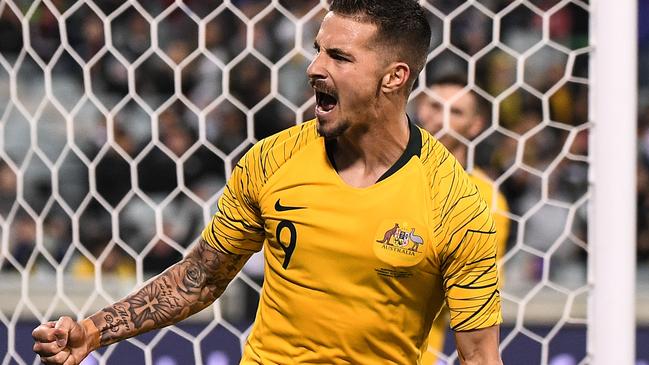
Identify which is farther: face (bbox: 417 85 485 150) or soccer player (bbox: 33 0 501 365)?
face (bbox: 417 85 485 150)

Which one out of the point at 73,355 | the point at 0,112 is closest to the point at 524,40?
the point at 0,112

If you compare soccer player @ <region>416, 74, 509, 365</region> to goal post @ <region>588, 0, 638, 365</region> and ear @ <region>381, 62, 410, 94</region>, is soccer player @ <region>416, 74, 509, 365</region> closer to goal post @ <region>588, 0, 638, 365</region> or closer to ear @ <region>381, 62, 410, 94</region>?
goal post @ <region>588, 0, 638, 365</region>

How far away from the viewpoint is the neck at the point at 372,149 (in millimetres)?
2350

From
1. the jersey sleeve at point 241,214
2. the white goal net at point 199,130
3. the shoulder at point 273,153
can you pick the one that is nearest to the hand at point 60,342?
the jersey sleeve at point 241,214

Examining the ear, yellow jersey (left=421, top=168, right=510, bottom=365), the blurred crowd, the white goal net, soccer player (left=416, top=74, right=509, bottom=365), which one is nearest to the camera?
the ear

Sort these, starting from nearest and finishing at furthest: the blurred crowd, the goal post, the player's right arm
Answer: the player's right arm
the goal post
the blurred crowd

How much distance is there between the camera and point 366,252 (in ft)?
7.52

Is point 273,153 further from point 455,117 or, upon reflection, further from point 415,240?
point 455,117

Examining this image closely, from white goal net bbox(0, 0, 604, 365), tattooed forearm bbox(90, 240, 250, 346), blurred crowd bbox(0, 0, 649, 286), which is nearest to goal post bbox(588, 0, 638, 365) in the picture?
tattooed forearm bbox(90, 240, 250, 346)

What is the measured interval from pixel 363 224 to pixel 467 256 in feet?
0.71

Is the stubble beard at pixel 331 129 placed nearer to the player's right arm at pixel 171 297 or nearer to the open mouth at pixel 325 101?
the open mouth at pixel 325 101

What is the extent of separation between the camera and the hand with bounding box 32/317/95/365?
87.0 inches

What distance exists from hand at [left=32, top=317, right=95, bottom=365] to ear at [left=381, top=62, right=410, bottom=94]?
788 mm

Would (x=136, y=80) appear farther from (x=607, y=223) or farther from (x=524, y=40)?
(x=607, y=223)
